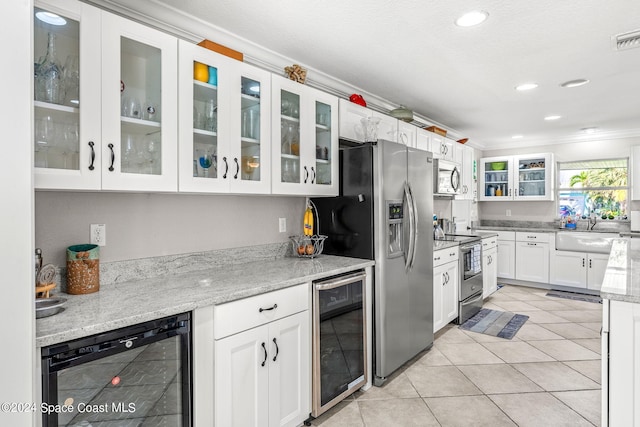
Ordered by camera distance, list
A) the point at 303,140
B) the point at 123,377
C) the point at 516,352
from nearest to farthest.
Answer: the point at 123,377, the point at 303,140, the point at 516,352

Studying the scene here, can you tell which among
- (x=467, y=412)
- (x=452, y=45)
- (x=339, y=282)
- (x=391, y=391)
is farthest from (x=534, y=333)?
(x=452, y=45)

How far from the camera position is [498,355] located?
320cm

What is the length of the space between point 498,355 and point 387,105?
2752mm

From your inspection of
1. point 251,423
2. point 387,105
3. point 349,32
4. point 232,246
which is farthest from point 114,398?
point 387,105

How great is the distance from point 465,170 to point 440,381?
133 inches

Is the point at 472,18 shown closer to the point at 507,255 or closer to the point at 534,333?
the point at 534,333

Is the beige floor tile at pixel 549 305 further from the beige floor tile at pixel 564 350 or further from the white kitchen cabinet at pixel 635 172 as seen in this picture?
the white kitchen cabinet at pixel 635 172

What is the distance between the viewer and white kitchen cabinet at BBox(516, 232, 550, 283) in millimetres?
5652

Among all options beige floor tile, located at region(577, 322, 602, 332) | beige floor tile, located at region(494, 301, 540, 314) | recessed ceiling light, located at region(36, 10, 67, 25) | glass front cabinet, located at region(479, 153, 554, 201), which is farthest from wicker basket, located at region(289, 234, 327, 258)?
glass front cabinet, located at region(479, 153, 554, 201)

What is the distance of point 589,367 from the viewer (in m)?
2.94

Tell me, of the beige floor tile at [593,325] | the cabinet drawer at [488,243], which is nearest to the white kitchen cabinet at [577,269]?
the cabinet drawer at [488,243]

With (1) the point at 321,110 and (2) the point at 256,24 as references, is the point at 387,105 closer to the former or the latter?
(1) the point at 321,110

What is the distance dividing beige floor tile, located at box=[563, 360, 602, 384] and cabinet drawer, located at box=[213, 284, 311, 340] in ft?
7.99

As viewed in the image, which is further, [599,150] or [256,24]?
[599,150]
